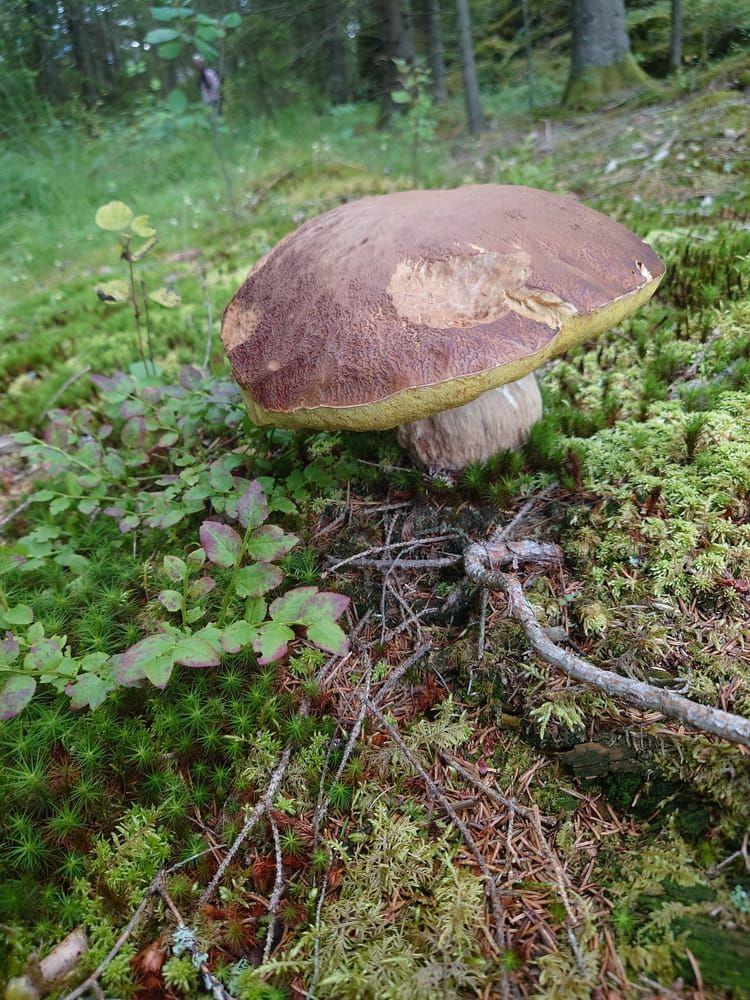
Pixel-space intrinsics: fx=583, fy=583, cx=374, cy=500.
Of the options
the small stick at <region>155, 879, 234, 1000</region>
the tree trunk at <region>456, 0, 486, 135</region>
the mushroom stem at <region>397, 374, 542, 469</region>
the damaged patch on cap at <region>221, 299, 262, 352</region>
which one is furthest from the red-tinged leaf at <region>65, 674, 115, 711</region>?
the tree trunk at <region>456, 0, 486, 135</region>

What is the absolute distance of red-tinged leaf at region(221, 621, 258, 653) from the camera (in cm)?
128

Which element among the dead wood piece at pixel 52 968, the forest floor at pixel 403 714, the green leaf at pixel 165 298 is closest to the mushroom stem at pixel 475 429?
the forest floor at pixel 403 714

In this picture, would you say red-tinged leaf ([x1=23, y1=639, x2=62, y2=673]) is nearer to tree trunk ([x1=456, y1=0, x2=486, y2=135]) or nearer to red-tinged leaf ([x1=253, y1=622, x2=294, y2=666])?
red-tinged leaf ([x1=253, y1=622, x2=294, y2=666])

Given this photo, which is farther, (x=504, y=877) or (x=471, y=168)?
(x=471, y=168)

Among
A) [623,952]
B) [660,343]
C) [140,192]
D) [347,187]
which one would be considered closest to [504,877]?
[623,952]

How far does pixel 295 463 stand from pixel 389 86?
876 cm

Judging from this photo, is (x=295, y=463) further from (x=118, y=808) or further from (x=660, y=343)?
(x=660, y=343)

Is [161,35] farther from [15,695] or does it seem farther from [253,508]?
[15,695]

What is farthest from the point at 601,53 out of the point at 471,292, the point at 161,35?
the point at 471,292

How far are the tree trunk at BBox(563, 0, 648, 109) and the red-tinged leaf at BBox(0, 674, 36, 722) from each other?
7570mm

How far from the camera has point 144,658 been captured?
4.10 feet

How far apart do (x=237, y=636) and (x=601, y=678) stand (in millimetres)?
798

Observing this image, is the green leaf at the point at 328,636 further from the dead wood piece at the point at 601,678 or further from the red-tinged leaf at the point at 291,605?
the dead wood piece at the point at 601,678

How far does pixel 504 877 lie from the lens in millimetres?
1199
